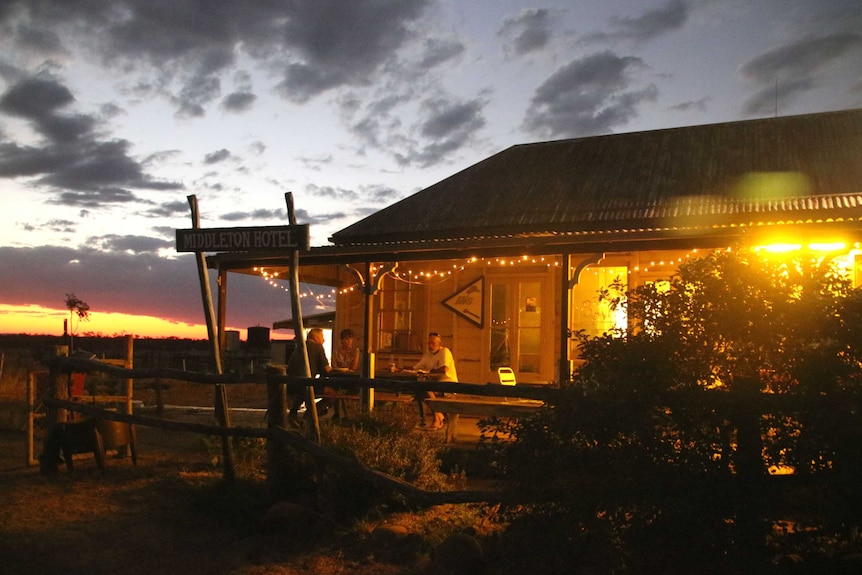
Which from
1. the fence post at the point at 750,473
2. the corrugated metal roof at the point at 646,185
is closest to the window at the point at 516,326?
the corrugated metal roof at the point at 646,185

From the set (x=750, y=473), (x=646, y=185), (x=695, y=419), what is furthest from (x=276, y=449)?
(x=646, y=185)

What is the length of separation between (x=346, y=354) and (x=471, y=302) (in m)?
2.60

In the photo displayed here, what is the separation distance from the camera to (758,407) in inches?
171

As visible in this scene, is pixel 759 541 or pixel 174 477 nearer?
pixel 759 541

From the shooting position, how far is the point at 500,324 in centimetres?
1377

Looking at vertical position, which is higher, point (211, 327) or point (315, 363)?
point (211, 327)

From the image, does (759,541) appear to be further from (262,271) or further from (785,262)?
(262,271)

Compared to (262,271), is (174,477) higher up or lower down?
lower down

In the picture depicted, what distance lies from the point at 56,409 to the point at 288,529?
128 inches

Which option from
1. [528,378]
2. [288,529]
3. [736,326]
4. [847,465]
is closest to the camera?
[847,465]

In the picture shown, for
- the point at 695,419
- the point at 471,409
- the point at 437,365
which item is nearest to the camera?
the point at 695,419

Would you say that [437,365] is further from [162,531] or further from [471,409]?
[162,531]

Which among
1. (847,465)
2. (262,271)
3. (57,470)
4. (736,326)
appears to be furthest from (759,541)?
(262,271)

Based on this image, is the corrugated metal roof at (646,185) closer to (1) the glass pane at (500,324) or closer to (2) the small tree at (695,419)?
(1) the glass pane at (500,324)
